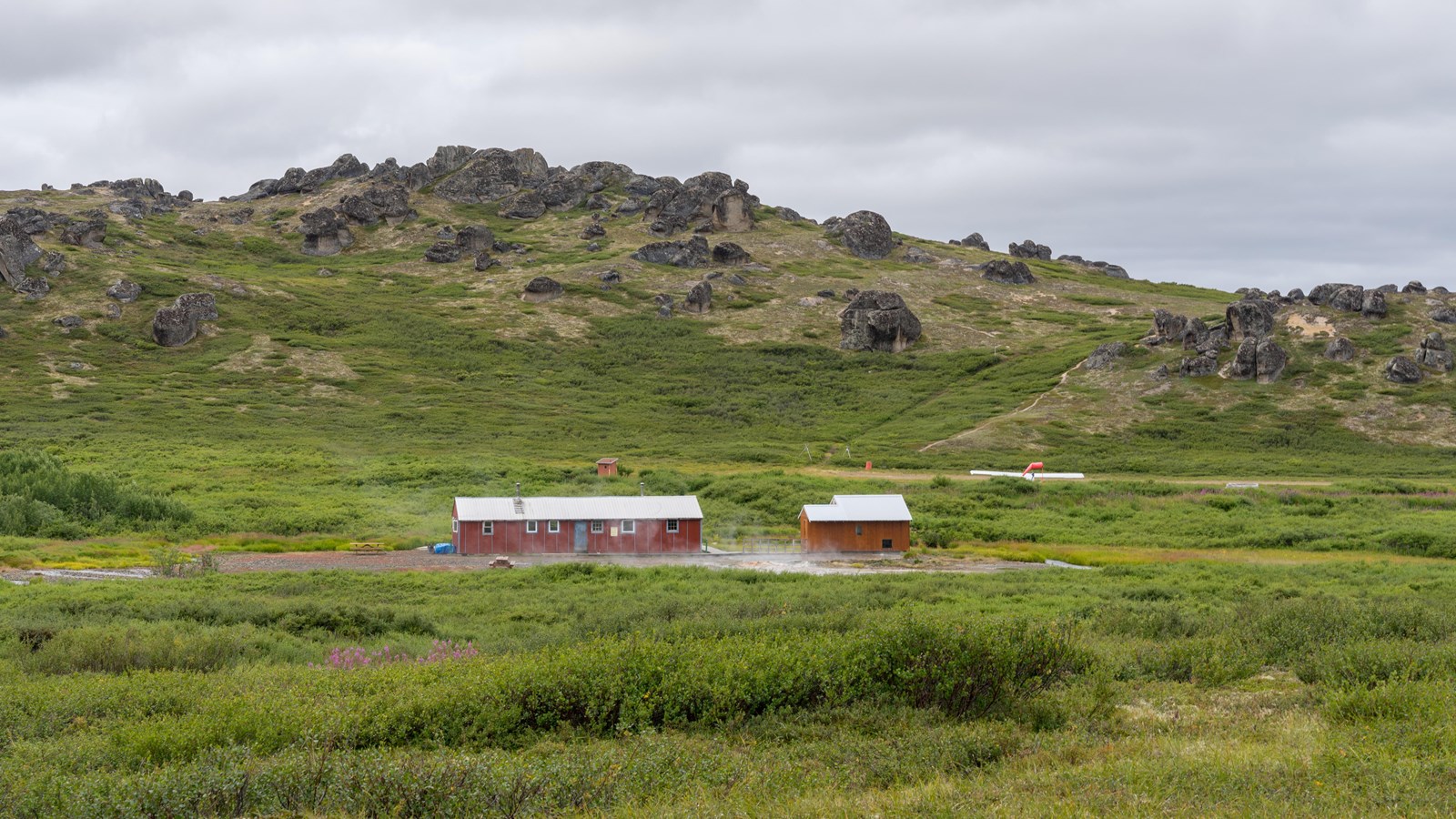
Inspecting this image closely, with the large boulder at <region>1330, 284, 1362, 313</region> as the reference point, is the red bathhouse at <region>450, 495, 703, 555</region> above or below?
below

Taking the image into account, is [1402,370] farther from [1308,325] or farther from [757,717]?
[757,717]

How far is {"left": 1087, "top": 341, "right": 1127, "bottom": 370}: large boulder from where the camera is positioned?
361ft

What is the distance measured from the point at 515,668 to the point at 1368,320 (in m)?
123

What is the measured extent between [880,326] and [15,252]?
10708cm

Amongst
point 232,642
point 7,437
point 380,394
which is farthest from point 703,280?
point 232,642

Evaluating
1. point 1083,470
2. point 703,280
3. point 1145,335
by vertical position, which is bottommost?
point 1083,470

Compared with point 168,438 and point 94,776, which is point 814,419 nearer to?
point 168,438

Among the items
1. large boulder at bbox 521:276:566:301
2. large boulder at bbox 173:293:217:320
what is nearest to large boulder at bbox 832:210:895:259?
large boulder at bbox 521:276:566:301

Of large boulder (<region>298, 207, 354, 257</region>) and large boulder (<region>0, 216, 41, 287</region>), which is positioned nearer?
large boulder (<region>0, 216, 41, 287</region>)

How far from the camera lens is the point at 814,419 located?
105 metres

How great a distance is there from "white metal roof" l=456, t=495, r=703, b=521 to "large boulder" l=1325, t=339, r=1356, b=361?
3276 inches

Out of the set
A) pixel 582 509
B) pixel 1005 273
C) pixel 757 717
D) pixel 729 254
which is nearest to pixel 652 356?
pixel 729 254

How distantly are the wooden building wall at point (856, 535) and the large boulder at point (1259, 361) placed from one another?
6879 cm

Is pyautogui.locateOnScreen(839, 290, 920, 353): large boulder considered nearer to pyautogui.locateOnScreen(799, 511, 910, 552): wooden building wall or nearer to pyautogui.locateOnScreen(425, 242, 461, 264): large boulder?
pyautogui.locateOnScreen(425, 242, 461, 264): large boulder
